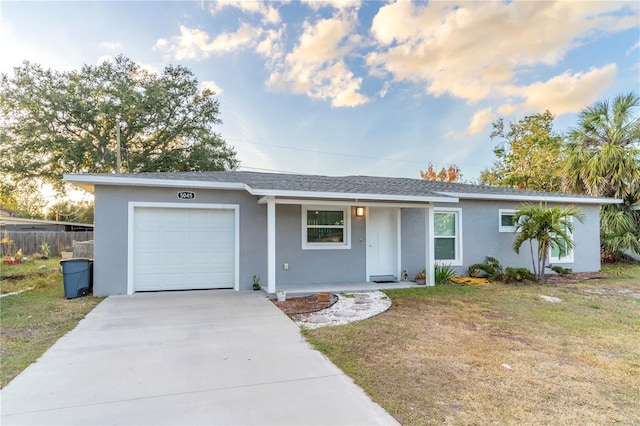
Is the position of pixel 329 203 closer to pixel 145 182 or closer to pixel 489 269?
pixel 145 182

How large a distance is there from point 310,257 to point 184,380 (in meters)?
5.60

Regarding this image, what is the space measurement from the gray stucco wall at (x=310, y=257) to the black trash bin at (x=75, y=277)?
4.27 m

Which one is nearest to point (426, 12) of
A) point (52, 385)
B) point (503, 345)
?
point (503, 345)

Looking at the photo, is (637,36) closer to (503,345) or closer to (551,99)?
(551,99)

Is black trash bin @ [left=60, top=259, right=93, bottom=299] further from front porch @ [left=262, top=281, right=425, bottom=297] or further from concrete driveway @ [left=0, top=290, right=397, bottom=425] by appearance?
front porch @ [left=262, top=281, right=425, bottom=297]

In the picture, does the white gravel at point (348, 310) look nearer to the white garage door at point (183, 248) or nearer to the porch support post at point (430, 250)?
the porch support post at point (430, 250)

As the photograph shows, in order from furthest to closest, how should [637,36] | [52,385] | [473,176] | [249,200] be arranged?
[473,176], [637,36], [249,200], [52,385]

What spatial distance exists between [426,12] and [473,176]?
1888cm

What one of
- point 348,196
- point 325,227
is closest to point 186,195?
point 325,227

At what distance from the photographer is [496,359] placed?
402cm

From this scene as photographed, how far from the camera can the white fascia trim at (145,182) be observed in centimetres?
721

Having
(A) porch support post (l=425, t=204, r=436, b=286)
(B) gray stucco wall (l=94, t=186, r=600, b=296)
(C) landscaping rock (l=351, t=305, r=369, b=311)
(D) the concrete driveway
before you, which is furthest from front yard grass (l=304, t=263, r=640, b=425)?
(B) gray stucco wall (l=94, t=186, r=600, b=296)

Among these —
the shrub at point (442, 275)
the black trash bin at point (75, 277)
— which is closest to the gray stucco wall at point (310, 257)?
the shrub at point (442, 275)

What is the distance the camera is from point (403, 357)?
4055 millimetres
